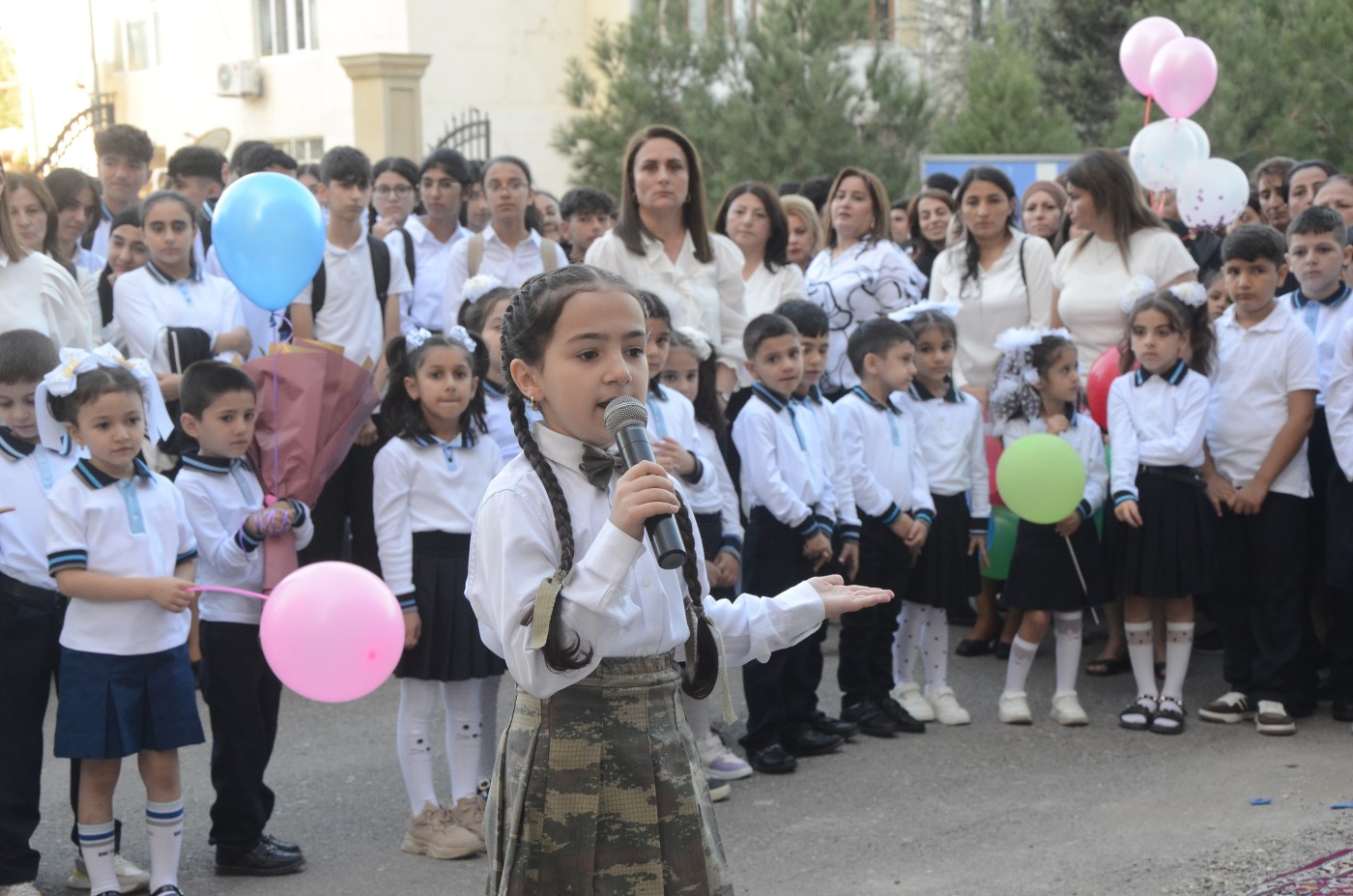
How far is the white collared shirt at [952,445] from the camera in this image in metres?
6.52

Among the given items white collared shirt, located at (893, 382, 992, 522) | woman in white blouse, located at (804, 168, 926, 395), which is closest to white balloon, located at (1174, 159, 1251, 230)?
woman in white blouse, located at (804, 168, 926, 395)

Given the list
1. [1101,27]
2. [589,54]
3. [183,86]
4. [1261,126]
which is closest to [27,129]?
[183,86]

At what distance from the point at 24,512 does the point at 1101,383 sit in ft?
15.2

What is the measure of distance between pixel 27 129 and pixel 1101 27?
21199 millimetres

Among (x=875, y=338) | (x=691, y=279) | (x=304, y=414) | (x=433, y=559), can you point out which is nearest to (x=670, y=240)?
(x=691, y=279)

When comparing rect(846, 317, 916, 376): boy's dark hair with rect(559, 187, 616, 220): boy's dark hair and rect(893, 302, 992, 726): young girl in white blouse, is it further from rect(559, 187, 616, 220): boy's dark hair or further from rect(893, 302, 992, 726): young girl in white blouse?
rect(559, 187, 616, 220): boy's dark hair

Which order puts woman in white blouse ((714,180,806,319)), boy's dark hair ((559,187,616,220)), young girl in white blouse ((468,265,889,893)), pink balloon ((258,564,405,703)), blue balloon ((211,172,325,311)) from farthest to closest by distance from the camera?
boy's dark hair ((559,187,616,220)) < woman in white blouse ((714,180,806,319)) < blue balloon ((211,172,325,311)) < pink balloon ((258,564,405,703)) < young girl in white blouse ((468,265,889,893))

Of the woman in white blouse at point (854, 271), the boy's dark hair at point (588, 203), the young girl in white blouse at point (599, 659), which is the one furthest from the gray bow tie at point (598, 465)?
the boy's dark hair at point (588, 203)

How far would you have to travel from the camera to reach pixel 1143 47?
30.0ft

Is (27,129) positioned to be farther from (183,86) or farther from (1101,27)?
(1101,27)

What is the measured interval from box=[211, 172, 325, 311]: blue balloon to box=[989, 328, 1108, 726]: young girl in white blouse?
3.04 m

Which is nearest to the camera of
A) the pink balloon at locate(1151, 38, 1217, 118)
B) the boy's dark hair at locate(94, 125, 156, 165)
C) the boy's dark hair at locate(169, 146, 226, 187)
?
the boy's dark hair at locate(94, 125, 156, 165)

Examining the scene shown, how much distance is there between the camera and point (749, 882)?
4.67 metres

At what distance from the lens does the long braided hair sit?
277 cm
